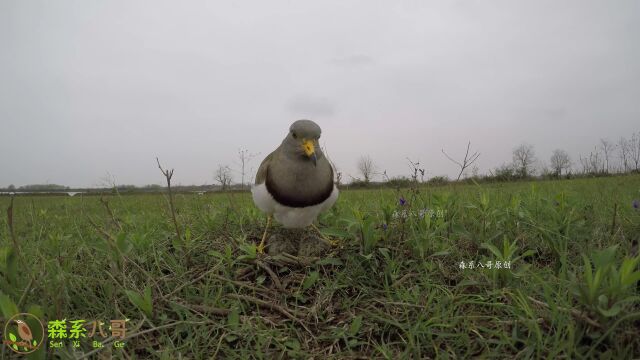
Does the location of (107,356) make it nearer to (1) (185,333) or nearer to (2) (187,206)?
(1) (185,333)

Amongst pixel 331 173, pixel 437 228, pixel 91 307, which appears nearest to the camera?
pixel 91 307

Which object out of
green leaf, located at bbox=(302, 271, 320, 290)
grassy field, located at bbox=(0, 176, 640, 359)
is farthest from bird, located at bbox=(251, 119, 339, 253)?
green leaf, located at bbox=(302, 271, 320, 290)

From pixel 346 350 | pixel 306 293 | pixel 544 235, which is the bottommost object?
pixel 346 350

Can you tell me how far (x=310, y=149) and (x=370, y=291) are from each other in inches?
54.7

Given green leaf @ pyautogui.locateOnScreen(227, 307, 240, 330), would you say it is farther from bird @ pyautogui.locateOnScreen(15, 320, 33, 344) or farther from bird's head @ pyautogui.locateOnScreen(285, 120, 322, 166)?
bird's head @ pyautogui.locateOnScreen(285, 120, 322, 166)

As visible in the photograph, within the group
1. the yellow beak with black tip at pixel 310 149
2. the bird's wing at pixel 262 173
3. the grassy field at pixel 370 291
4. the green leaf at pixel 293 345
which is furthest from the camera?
the bird's wing at pixel 262 173

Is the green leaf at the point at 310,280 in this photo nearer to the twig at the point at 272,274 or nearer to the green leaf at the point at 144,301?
the twig at the point at 272,274

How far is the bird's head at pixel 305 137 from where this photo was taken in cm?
342

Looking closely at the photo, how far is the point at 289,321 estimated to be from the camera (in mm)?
2600

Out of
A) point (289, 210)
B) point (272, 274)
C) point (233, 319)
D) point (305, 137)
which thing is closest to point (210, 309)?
point (233, 319)

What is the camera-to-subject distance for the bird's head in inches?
135

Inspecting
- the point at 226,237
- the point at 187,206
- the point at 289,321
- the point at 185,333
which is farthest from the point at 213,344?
the point at 187,206

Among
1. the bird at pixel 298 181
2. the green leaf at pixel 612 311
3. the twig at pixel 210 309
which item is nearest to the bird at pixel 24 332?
the twig at pixel 210 309

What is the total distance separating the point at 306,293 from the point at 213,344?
0.84m
